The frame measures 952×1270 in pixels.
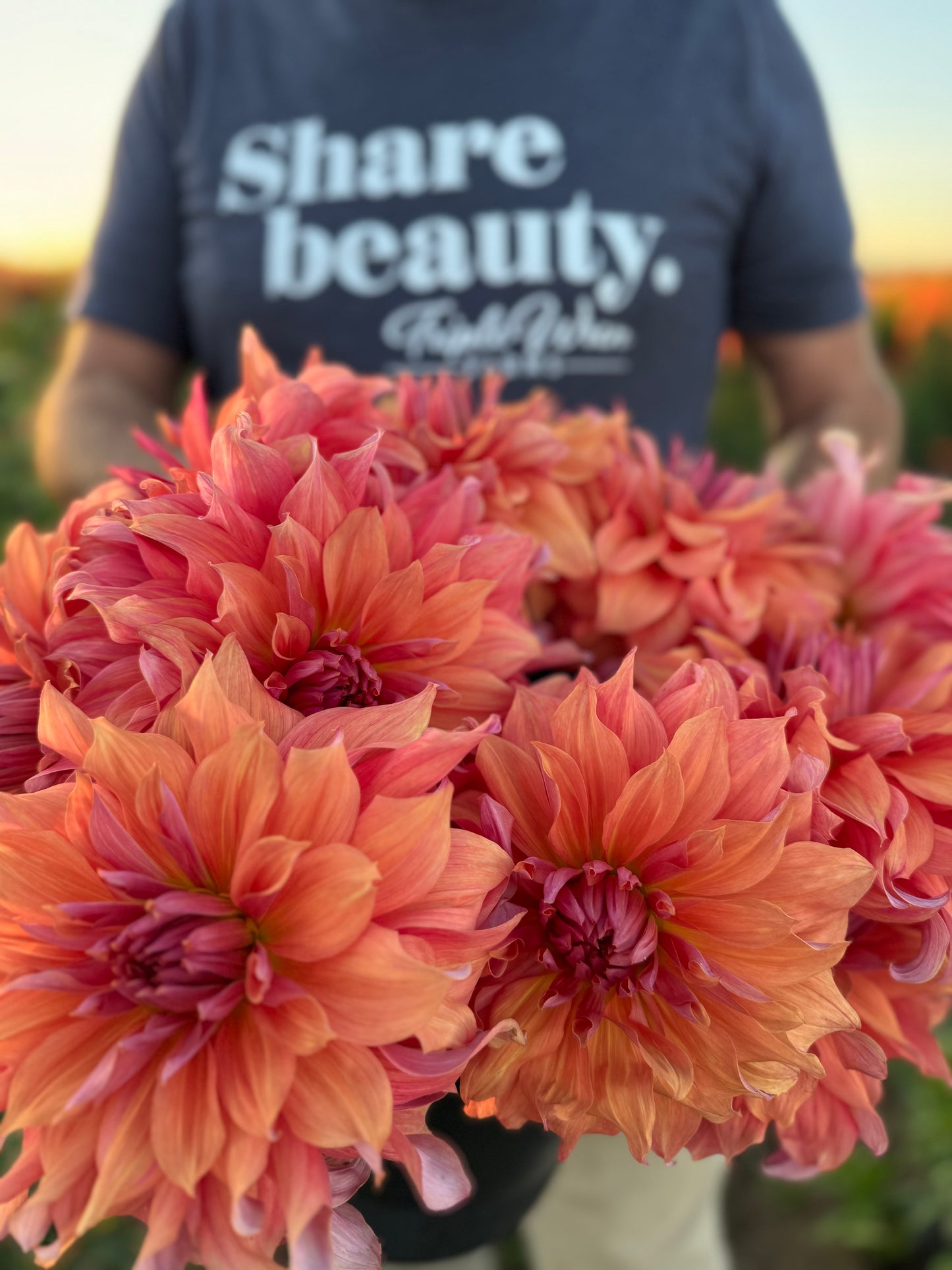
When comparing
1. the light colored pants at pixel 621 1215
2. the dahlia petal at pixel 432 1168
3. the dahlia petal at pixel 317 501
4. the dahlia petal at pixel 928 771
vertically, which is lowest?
the light colored pants at pixel 621 1215

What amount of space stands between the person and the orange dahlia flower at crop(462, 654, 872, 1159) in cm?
69

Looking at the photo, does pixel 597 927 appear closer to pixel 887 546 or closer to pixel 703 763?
pixel 703 763

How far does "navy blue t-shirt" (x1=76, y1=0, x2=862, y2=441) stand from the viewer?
39.3 inches

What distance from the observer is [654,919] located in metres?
0.35

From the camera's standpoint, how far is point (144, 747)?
12.2 inches

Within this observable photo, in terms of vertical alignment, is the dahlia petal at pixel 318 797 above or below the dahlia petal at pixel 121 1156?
above

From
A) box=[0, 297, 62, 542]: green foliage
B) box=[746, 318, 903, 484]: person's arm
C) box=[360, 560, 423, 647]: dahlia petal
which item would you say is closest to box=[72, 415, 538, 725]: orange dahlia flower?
box=[360, 560, 423, 647]: dahlia petal

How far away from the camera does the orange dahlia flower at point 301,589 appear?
0.35 meters

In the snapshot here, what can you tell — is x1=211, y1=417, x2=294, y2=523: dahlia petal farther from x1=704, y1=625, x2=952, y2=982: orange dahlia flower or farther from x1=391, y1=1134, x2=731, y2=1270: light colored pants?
x1=391, y1=1134, x2=731, y2=1270: light colored pants

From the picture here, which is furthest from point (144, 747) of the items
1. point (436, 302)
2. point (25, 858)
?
point (436, 302)

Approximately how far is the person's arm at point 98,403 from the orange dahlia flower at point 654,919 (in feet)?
2.18

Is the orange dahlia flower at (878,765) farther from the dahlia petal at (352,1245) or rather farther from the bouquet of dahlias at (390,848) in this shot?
the dahlia petal at (352,1245)

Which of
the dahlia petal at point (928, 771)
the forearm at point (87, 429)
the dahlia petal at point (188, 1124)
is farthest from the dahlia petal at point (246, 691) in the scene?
the forearm at point (87, 429)

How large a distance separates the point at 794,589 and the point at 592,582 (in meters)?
0.10
